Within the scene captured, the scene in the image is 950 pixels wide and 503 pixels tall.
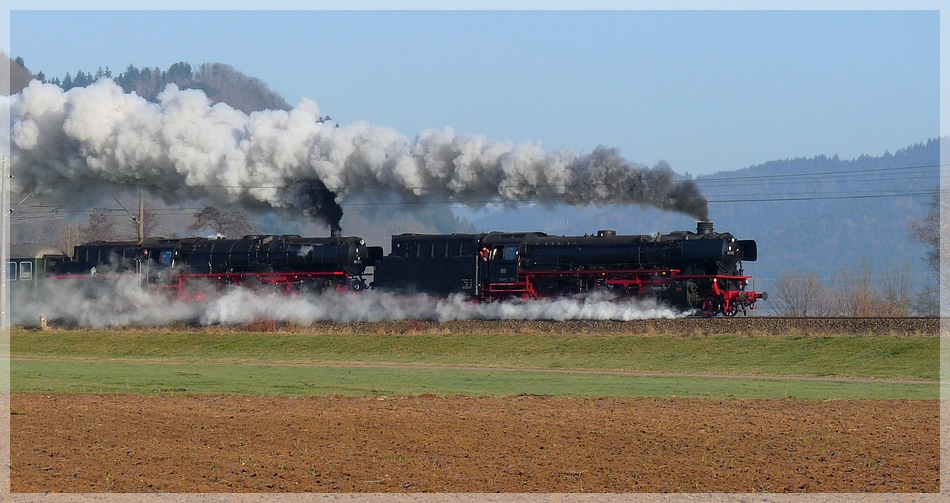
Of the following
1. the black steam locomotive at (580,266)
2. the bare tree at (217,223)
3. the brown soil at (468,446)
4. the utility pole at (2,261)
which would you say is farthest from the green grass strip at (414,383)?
the bare tree at (217,223)

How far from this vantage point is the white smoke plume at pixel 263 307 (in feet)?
126

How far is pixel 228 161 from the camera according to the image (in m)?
47.9

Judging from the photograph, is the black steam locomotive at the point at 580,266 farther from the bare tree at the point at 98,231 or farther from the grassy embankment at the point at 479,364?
the bare tree at the point at 98,231

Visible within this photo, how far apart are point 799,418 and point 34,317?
37379 mm

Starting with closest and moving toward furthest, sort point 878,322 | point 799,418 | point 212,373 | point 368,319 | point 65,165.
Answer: point 799,418
point 212,373
point 878,322
point 368,319
point 65,165

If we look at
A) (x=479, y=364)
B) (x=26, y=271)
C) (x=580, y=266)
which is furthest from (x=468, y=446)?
(x=26, y=271)

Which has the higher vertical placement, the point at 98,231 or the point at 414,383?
the point at 98,231

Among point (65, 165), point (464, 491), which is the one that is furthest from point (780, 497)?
point (65, 165)

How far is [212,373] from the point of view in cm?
2845

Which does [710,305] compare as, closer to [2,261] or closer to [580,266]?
[580,266]

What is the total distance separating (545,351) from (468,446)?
1844 cm

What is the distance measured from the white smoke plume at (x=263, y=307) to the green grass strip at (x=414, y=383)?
892 centimetres

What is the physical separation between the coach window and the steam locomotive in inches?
123

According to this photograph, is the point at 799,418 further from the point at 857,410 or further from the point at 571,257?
the point at 571,257
